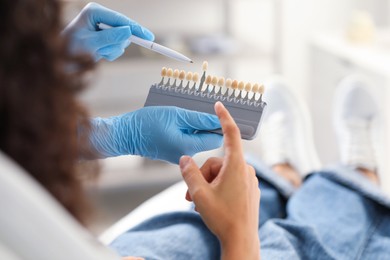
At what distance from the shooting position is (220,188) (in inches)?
27.8

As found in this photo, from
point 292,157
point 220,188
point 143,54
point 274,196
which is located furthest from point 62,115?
point 143,54

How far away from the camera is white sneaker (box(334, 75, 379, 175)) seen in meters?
1.46

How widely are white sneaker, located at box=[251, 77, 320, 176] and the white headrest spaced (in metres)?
1.07

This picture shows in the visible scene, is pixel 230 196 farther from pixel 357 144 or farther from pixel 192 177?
pixel 357 144

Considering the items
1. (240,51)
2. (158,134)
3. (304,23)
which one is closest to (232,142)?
(158,134)

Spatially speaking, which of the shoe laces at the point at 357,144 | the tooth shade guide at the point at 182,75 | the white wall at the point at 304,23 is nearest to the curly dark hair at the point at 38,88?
the tooth shade guide at the point at 182,75

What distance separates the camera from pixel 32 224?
17.7 inches

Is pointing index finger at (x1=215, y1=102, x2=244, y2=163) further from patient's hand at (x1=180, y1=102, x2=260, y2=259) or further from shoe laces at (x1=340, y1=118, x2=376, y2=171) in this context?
shoe laces at (x1=340, y1=118, x2=376, y2=171)

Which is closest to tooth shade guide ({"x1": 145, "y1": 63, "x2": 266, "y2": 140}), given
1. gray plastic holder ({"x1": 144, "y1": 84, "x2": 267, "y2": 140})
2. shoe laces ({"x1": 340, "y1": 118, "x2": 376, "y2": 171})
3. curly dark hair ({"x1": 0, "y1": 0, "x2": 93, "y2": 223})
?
gray plastic holder ({"x1": 144, "y1": 84, "x2": 267, "y2": 140})

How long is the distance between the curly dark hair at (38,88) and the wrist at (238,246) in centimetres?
28

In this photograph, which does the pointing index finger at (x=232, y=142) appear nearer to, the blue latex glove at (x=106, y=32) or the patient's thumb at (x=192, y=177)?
the patient's thumb at (x=192, y=177)

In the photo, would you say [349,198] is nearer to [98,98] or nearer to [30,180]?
[30,180]

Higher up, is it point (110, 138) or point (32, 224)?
point (32, 224)

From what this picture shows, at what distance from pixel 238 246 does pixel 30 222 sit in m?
0.33
